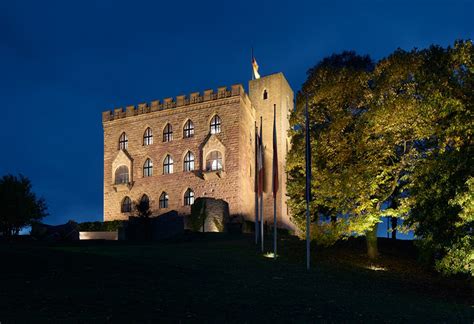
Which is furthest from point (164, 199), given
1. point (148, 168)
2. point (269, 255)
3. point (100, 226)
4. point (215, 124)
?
point (269, 255)

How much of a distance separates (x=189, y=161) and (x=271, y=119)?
344 inches

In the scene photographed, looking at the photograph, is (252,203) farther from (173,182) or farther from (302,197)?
(302,197)

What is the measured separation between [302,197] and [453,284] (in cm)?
852

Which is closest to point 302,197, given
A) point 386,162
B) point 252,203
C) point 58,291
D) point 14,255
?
point 386,162

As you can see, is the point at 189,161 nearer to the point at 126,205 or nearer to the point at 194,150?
the point at 194,150

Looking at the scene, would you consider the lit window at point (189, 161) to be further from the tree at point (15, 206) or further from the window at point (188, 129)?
the tree at point (15, 206)

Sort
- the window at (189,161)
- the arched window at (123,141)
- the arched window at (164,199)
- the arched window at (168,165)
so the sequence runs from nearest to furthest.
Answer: the window at (189,161) → the arched window at (164,199) → the arched window at (168,165) → the arched window at (123,141)

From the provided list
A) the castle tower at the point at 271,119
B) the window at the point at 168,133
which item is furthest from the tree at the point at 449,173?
the window at the point at 168,133

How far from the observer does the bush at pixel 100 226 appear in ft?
141

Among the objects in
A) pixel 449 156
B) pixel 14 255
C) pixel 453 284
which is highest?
pixel 449 156

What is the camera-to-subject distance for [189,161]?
47.2m

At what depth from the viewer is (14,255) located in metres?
16.5

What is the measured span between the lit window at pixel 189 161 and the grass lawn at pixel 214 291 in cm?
2397

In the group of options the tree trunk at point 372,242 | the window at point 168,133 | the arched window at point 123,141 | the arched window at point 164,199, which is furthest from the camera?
the arched window at point 123,141
